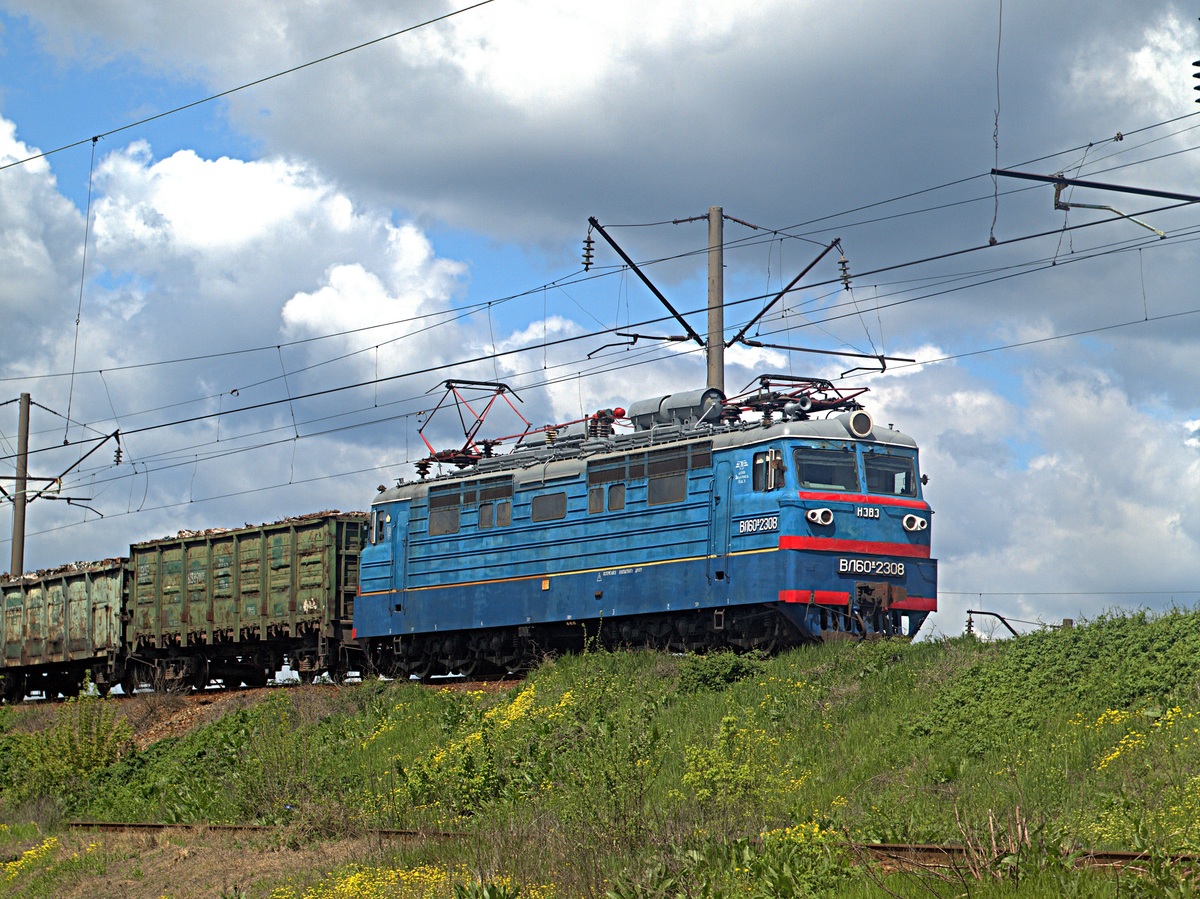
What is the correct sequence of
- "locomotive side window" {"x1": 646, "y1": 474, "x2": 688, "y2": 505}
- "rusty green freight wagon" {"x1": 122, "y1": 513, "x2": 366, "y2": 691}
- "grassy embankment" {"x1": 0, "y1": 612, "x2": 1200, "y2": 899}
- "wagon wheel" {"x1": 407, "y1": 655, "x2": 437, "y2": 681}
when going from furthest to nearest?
1. "rusty green freight wagon" {"x1": 122, "y1": 513, "x2": 366, "y2": 691}
2. "wagon wheel" {"x1": 407, "y1": 655, "x2": 437, "y2": 681}
3. "locomotive side window" {"x1": 646, "y1": 474, "x2": 688, "y2": 505}
4. "grassy embankment" {"x1": 0, "y1": 612, "x2": 1200, "y2": 899}

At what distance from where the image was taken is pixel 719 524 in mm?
22688

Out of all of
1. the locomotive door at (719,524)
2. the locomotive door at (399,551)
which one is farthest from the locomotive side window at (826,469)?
the locomotive door at (399,551)

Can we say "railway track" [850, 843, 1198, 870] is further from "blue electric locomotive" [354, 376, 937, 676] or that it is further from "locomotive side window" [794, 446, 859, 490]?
"locomotive side window" [794, 446, 859, 490]

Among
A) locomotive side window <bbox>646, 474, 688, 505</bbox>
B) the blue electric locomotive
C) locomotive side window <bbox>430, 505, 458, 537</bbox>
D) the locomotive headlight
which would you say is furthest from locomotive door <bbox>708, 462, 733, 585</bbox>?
locomotive side window <bbox>430, 505, 458, 537</bbox>

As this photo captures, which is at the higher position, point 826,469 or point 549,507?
point 826,469

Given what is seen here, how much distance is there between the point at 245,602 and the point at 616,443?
13014 millimetres

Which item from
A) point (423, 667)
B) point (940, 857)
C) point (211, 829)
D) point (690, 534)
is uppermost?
point (690, 534)

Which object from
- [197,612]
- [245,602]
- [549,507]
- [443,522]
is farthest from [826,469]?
[197,612]

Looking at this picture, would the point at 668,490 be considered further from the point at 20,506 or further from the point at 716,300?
the point at 20,506

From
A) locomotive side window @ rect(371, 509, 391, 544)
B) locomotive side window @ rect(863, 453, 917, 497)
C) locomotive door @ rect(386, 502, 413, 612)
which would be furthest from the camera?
locomotive side window @ rect(371, 509, 391, 544)

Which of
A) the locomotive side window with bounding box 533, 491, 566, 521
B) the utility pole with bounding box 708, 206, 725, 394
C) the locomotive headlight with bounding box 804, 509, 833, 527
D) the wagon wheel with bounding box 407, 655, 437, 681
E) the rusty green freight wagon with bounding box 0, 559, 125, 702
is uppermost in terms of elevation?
the utility pole with bounding box 708, 206, 725, 394

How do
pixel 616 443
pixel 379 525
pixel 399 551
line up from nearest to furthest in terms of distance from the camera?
pixel 616 443 < pixel 399 551 < pixel 379 525

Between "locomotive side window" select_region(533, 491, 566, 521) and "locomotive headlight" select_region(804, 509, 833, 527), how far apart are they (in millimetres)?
5107

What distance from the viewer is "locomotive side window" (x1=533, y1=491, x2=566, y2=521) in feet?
82.6
